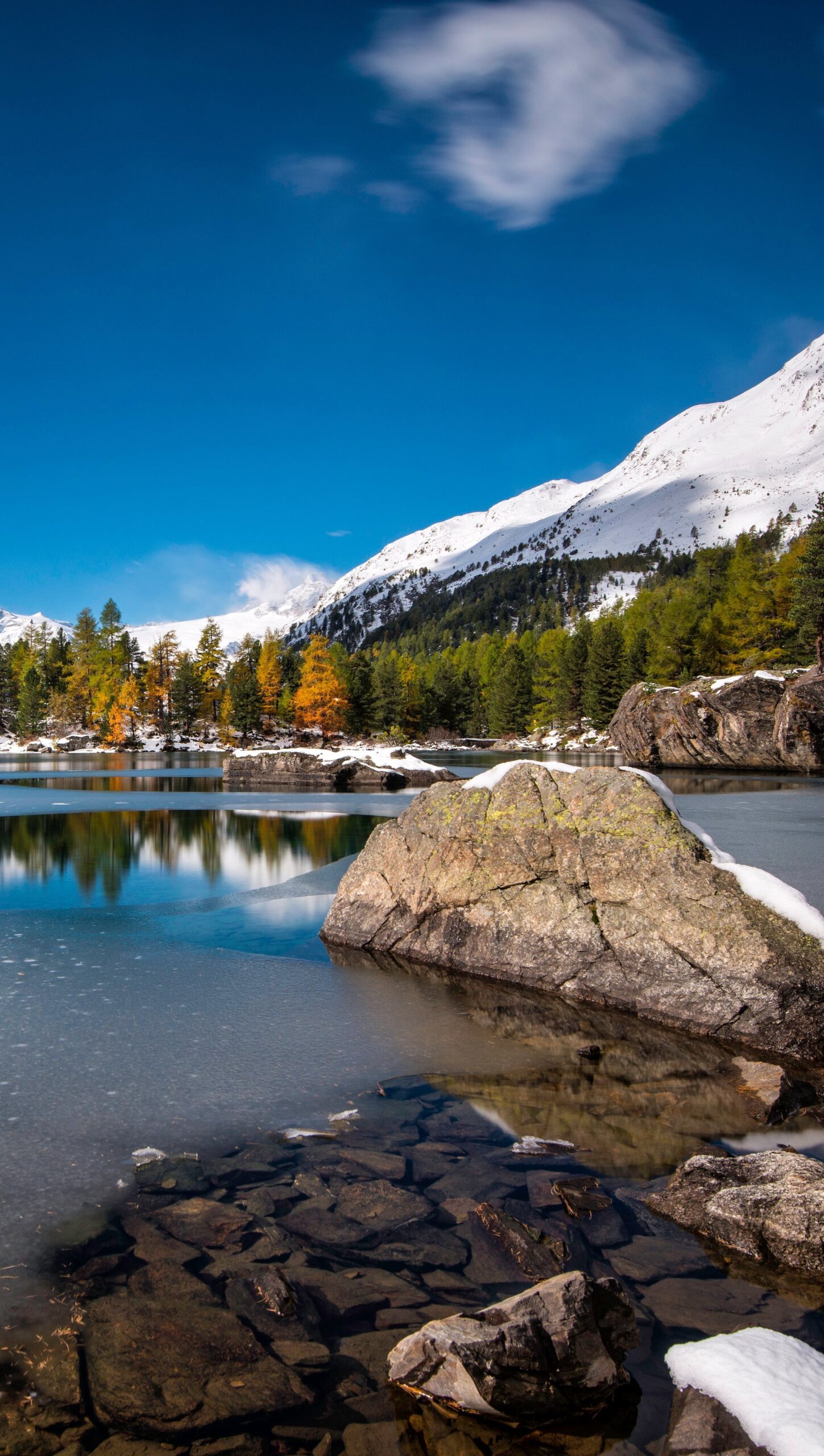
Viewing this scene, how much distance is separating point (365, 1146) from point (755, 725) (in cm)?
5709

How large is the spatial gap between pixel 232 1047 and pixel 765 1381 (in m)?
5.49

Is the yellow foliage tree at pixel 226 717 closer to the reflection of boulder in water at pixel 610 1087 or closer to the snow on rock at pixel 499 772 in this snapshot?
the snow on rock at pixel 499 772

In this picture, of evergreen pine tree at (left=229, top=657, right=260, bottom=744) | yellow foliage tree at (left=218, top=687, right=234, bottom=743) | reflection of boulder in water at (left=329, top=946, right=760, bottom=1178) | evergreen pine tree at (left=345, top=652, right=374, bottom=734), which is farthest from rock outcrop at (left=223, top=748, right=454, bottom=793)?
evergreen pine tree at (left=345, top=652, right=374, bottom=734)

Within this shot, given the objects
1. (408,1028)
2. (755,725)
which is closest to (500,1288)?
(408,1028)

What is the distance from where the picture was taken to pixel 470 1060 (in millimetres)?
7746

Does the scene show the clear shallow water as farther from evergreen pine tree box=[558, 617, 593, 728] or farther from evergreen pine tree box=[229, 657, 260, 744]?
evergreen pine tree box=[558, 617, 593, 728]

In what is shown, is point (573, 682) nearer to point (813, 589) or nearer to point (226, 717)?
point (226, 717)

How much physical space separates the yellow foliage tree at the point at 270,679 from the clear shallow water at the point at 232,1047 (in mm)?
83865

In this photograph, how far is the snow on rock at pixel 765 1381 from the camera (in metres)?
3.30

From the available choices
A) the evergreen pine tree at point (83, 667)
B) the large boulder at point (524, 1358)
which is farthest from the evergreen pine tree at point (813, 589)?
the evergreen pine tree at point (83, 667)

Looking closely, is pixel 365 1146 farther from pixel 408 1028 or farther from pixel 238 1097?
pixel 408 1028

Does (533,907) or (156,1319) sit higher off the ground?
→ (533,907)

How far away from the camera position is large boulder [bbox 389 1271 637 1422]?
141 inches

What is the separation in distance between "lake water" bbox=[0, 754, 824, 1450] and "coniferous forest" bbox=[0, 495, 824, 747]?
6459 centimetres
